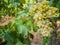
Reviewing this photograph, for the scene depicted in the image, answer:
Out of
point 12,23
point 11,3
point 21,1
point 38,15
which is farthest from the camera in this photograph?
point 11,3

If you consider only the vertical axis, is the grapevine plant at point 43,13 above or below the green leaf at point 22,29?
above

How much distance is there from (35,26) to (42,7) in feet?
0.52

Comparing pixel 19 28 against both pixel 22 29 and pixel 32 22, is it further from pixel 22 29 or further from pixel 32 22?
pixel 32 22

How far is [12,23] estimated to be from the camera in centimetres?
124

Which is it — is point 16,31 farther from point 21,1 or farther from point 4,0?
point 4,0

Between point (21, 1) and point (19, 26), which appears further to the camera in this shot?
point (21, 1)

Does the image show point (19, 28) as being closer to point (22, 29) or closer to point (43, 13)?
point (22, 29)

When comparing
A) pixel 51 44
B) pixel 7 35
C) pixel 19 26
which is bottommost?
pixel 51 44

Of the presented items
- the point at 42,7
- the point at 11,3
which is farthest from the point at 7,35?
the point at 11,3

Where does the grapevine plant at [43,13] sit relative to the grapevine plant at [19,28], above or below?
above

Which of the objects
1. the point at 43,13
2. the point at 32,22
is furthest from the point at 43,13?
the point at 32,22

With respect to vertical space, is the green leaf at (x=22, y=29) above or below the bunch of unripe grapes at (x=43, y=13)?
below

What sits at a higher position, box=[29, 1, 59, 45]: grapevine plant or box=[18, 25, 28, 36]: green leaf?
box=[29, 1, 59, 45]: grapevine plant

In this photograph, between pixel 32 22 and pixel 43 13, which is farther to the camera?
pixel 32 22
